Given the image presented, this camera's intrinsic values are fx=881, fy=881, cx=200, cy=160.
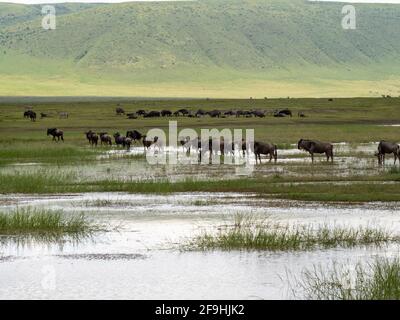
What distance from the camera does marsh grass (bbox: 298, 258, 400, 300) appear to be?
11141 millimetres

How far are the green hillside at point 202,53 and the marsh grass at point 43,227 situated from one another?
109260mm

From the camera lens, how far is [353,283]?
12523mm

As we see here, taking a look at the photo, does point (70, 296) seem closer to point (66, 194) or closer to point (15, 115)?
point (66, 194)

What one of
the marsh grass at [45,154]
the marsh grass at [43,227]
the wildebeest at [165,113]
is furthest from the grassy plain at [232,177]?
the marsh grass at [43,227]

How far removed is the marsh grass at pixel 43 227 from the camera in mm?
16703

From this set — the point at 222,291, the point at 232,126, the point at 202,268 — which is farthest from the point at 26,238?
the point at 232,126

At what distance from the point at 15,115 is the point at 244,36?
361 ft

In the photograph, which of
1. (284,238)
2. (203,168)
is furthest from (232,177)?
(284,238)

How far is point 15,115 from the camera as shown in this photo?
227 feet

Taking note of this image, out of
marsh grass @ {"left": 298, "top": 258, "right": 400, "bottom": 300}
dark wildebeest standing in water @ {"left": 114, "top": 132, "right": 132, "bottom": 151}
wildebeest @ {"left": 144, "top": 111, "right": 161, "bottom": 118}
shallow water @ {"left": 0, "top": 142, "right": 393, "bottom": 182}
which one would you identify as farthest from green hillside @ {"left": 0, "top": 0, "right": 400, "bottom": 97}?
marsh grass @ {"left": 298, "top": 258, "right": 400, "bottom": 300}

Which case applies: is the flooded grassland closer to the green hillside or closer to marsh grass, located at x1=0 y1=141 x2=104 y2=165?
marsh grass, located at x1=0 y1=141 x2=104 y2=165

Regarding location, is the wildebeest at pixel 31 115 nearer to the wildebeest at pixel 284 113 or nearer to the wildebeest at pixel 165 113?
the wildebeest at pixel 165 113

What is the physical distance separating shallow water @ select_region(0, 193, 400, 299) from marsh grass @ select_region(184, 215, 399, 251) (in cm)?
40

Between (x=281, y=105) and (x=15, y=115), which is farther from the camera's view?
(x=281, y=105)
